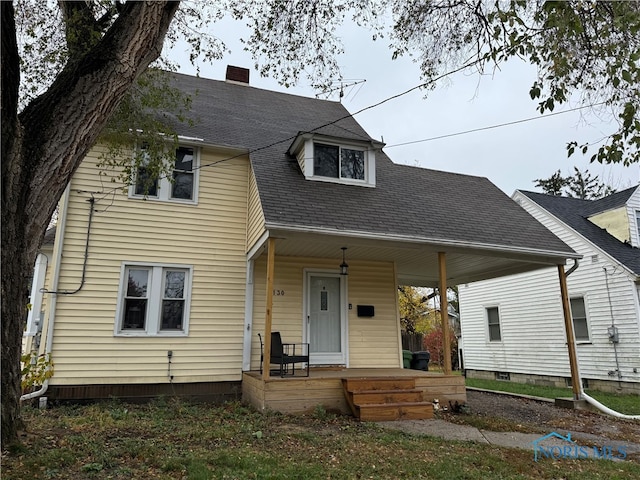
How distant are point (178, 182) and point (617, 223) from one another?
13.0 m

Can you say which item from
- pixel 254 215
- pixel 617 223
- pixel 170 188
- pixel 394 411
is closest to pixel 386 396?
pixel 394 411

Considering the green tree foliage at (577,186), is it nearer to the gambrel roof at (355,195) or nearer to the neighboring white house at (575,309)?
the neighboring white house at (575,309)

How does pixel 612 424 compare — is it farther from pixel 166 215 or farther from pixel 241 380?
pixel 166 215

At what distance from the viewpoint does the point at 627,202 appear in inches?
518

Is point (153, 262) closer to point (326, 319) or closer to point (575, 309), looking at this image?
point (326, 319)

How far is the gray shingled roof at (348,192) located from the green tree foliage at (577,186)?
20.8m

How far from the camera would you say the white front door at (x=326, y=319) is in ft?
30.2

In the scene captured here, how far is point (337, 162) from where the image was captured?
377 inches

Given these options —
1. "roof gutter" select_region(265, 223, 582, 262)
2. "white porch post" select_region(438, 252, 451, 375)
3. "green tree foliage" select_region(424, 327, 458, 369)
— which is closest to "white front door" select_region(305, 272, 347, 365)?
"roof gutter" select_region(265, 223, 582, 262)

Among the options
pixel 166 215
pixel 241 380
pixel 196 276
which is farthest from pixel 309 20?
pixel 241 380

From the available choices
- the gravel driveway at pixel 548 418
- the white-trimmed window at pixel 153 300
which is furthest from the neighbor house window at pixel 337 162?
the gravel driveway at pixel 548 418

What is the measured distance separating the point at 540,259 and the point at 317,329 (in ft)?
16.4

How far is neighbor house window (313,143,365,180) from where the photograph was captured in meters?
9.45

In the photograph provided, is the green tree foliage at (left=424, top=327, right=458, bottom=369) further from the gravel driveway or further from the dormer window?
the dormer window
